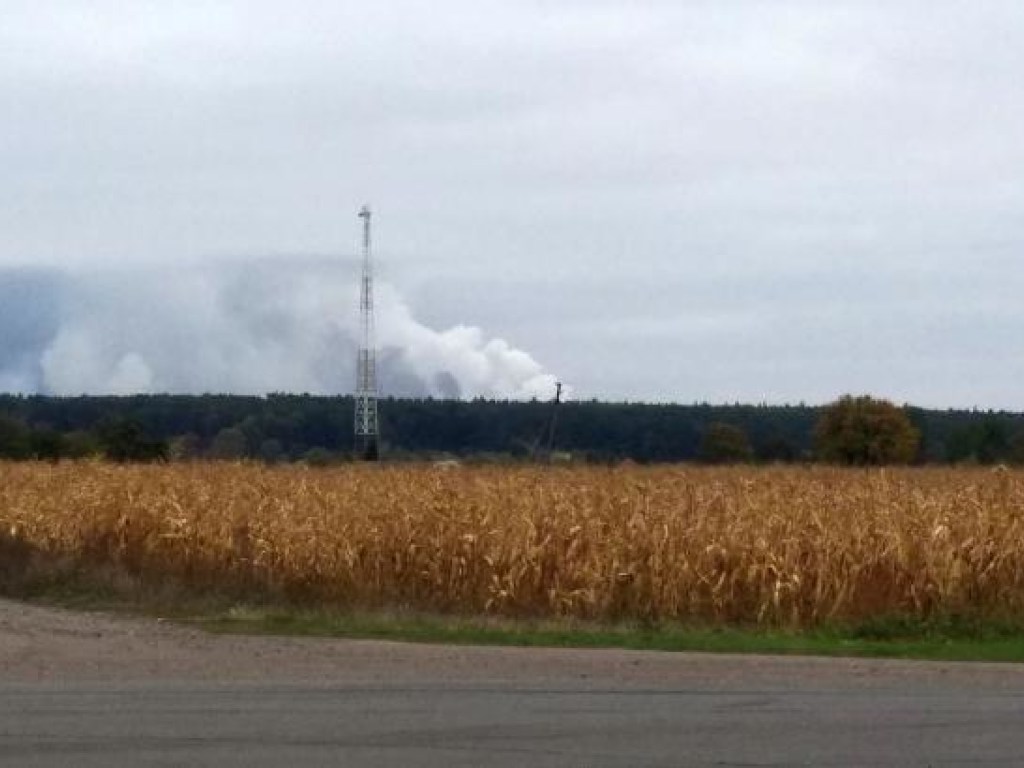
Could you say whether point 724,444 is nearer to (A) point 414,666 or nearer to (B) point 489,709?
(A) point 414,666

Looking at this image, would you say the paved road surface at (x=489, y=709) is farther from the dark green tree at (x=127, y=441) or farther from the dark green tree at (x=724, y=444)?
the dark green tree at (x=724, y=444)

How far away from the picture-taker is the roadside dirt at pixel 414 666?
15.3 metres

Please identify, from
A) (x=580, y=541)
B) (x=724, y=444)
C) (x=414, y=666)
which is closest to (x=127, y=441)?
(x=724, y=444)

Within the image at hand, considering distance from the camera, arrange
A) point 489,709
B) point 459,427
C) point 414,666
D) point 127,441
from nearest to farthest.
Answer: point 489,709 → point 414,666 → point 127,441 → point 459,427

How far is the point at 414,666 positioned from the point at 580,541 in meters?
6.84

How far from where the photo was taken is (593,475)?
101 feet

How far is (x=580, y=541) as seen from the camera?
23125 millimetres

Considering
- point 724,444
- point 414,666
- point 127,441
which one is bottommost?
point 414,666

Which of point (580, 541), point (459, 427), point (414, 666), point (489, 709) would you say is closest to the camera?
point (489, 709)

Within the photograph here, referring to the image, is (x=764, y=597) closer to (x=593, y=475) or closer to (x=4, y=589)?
(x=593, y=475)

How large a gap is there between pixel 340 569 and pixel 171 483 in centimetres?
758

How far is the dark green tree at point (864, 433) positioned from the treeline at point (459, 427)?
698 mm

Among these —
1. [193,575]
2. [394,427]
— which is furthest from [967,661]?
[394,427]

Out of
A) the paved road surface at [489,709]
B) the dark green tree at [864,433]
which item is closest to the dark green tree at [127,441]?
the dark green tree at [864,433]
